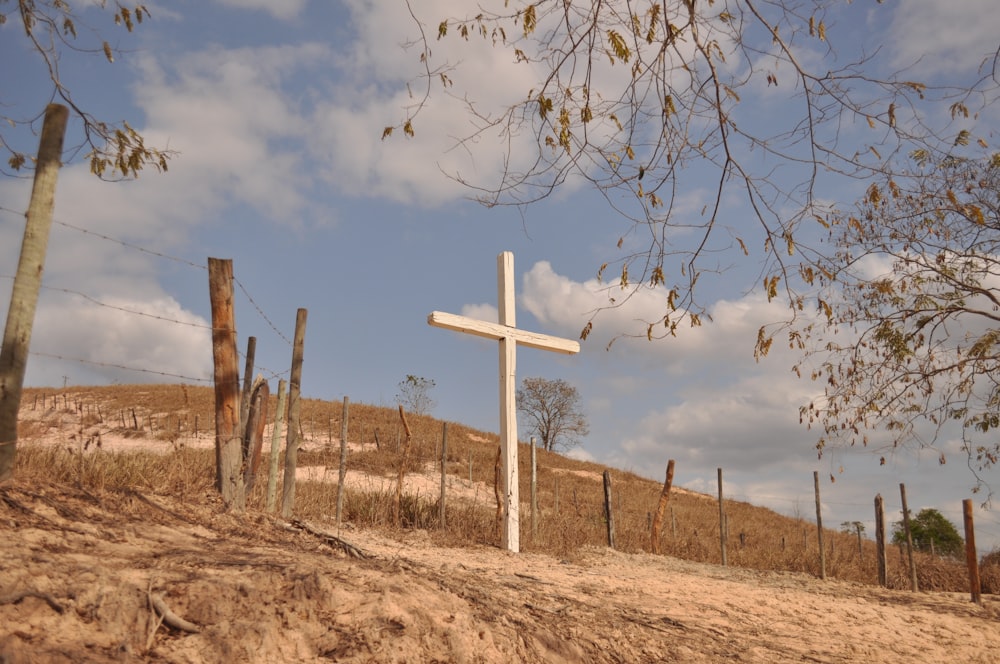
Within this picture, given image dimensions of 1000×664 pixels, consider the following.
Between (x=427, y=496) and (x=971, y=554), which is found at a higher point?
(x=427, y=496)

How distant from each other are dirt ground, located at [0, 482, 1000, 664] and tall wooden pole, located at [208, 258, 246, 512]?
0.87 feet

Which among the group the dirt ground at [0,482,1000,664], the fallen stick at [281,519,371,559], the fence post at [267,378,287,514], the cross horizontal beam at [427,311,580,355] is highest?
the cross horizontal beam at [427,311,580,355]

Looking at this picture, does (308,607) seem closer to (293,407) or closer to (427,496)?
(293,407)

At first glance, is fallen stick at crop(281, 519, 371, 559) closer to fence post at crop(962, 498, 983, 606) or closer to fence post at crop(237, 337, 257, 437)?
fence post at crop(237, 337, 257, 437)

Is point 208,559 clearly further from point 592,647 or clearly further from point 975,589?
point 975,589

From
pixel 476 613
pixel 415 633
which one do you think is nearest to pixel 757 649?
pixel 476 613

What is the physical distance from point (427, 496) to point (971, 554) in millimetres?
9196

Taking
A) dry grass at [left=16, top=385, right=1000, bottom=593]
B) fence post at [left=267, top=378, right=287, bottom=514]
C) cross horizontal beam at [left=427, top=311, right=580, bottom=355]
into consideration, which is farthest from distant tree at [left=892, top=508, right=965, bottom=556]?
fence post at [left=267, top=378, right=287, bottom=514]

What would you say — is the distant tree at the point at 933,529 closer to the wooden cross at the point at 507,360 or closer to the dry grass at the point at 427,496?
the dry grass at the point at 427,496

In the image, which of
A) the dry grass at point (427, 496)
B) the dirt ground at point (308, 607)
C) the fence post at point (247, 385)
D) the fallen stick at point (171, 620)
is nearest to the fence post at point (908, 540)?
the dry grass at point (427, 496)

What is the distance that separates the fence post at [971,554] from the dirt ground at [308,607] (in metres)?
3.87

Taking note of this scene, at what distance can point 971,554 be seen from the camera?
1122 cm

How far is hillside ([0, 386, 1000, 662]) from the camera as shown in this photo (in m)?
3.51

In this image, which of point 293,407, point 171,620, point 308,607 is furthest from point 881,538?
point 171,620
